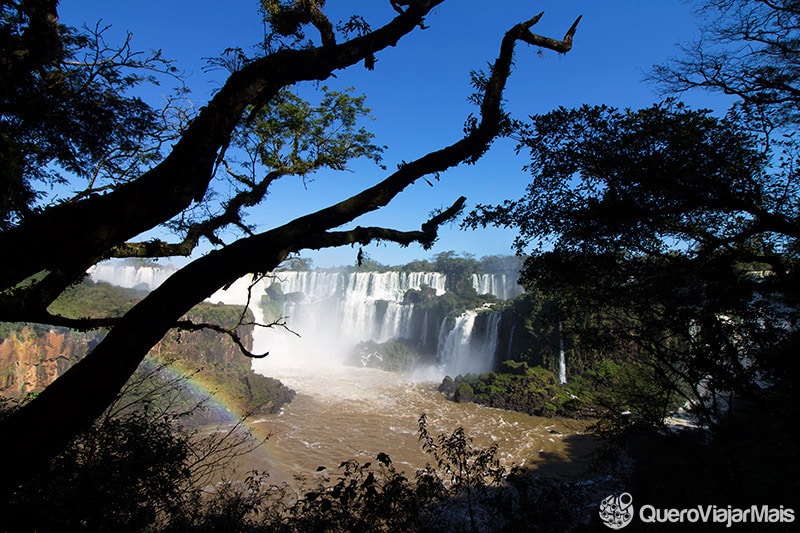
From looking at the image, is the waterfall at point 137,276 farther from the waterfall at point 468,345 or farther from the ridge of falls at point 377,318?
the waterfall at point 468,345

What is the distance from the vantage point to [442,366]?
103 ft

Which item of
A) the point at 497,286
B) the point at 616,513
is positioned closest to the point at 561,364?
the point at 616,513

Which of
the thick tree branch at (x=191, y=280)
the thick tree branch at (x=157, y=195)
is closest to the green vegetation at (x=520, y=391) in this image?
the thick tree branch at (x=191, y=280)

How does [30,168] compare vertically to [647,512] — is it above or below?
above

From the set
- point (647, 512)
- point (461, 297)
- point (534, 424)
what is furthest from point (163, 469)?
point (461, 297)

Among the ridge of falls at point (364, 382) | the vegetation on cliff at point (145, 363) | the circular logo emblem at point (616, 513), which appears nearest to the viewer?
the circular logo emblem at point (616, 513)

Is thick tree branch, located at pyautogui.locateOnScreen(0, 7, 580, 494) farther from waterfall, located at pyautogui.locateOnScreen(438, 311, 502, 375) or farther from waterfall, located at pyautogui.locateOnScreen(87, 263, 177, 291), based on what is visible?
waterfall, located at pyautogui.locateOnScreen(87, 263, 177, 291)

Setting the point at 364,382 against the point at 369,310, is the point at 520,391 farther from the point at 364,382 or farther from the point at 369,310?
the point at 369,310

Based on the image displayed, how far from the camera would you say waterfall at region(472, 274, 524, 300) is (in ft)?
141

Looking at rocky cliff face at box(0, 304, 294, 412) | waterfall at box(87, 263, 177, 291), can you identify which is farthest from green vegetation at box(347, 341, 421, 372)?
waterfall at box(87, 263, 177, 291)

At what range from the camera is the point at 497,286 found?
43.2 m

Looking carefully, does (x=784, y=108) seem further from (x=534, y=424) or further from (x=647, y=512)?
(x=534, y=424)

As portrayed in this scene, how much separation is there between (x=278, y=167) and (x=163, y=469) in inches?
180

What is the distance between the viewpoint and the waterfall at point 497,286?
42.9 m
